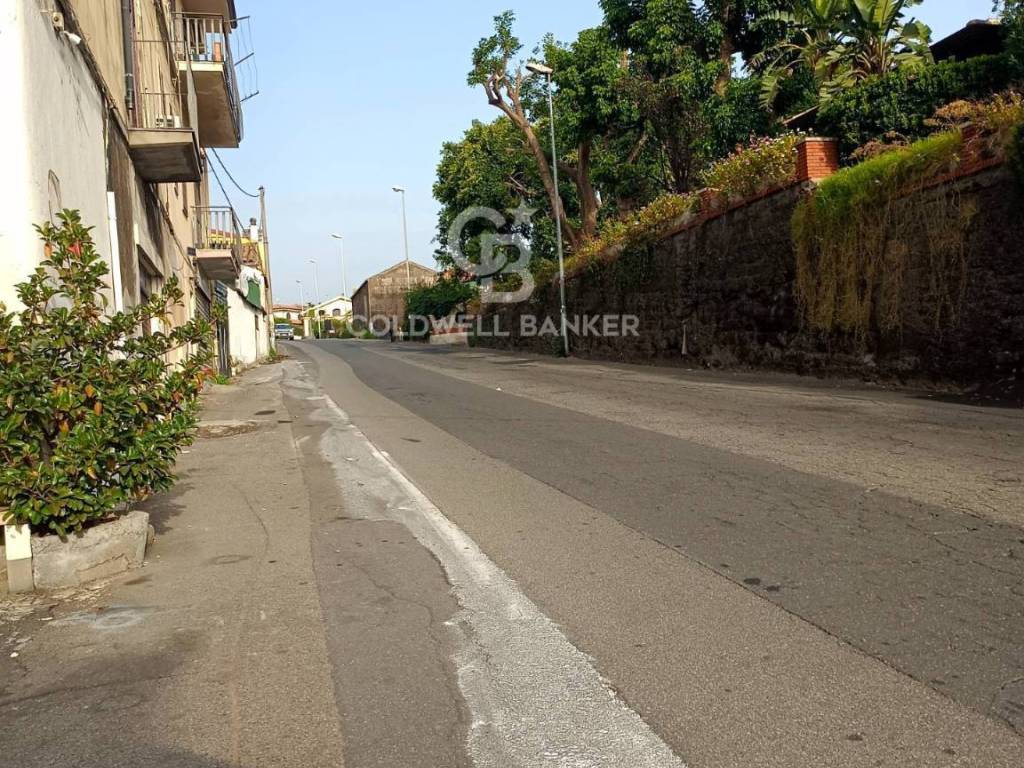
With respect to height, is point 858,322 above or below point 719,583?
above

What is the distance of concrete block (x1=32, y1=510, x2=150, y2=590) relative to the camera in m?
4.76

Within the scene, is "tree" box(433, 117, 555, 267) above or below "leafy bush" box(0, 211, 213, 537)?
above

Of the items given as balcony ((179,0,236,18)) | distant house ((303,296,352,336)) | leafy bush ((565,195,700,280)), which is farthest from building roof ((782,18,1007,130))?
distant house ((303,296,352,336))

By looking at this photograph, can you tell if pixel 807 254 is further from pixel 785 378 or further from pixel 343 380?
pixel 343 380

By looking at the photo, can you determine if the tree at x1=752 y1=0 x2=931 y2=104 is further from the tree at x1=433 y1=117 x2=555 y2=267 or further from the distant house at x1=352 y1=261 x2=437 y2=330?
the distant house at x1=352 y1=261 x2=437 y2=330

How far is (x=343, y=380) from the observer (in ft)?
72.6

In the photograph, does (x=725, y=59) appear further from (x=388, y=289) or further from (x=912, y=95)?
(x=388, y=289)

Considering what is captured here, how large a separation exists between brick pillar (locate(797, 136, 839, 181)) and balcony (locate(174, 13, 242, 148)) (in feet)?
→ 39.3

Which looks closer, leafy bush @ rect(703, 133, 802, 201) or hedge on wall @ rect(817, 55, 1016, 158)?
hedge on wall @ rect(817, 55, 1016, 158)

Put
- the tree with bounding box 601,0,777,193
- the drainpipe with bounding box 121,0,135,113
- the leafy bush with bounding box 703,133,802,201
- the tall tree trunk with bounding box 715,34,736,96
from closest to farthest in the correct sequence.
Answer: the drainpipe with bounding box 121,0,135,113 < the leafy bush with bounding box 703,133,802,201 < the tree with bounding box 601,0,777,193 < the tall tree trunk with bounding box 715,34,736,96

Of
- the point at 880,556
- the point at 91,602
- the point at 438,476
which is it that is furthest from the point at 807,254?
the point at 91,602

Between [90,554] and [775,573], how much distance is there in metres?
3.87

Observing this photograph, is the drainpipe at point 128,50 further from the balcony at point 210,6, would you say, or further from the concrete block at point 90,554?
the balcony at point 210,6

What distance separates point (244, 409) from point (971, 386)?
454 inches
